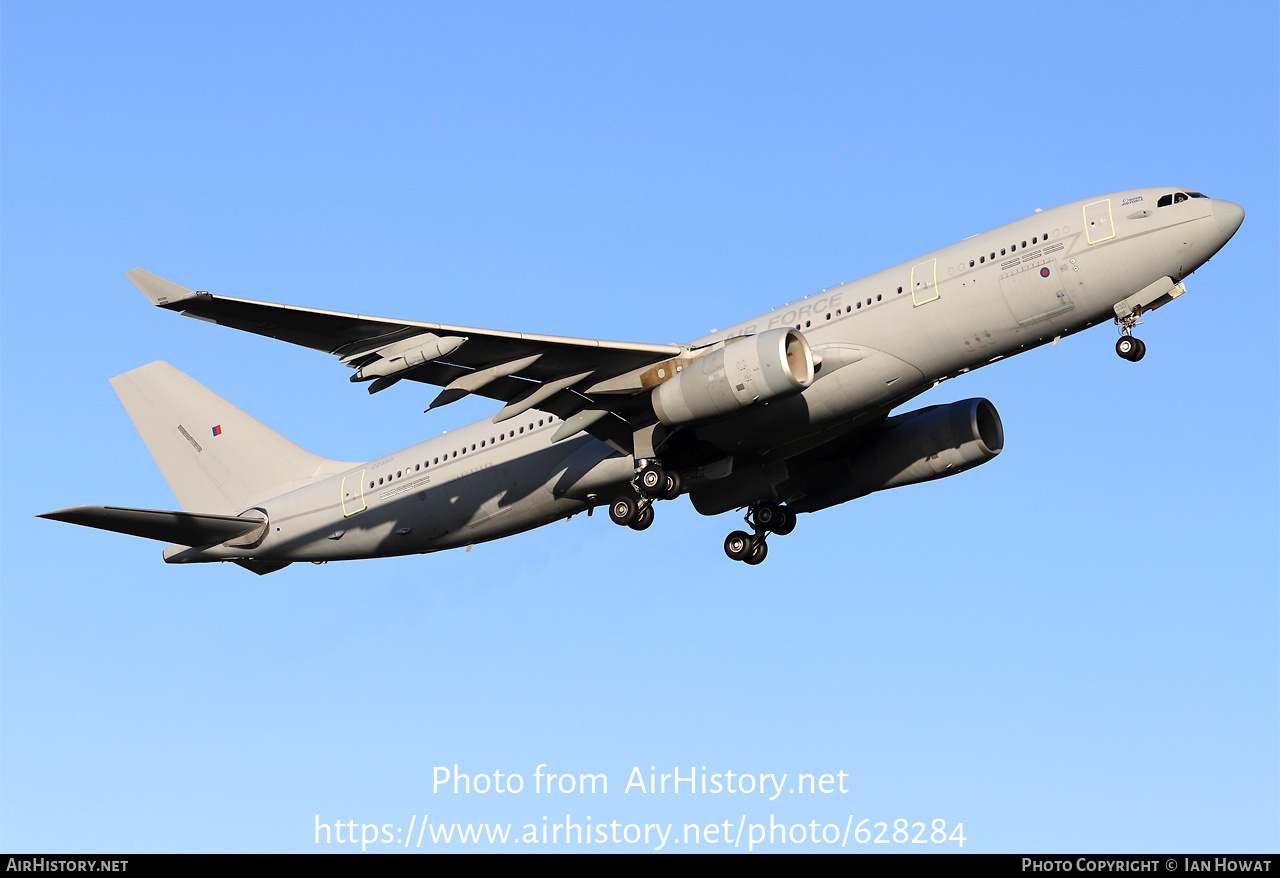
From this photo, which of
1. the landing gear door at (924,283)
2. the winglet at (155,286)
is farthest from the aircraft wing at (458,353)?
the landing gear door at (924,283)

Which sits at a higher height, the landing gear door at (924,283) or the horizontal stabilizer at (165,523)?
the landing gear door at (924,283)

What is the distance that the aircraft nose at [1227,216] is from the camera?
97.1 feet

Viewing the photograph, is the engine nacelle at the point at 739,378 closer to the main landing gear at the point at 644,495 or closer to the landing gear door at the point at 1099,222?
the main landing gear at the point at 644,495

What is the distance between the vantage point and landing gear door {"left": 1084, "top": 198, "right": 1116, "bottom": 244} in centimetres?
3016

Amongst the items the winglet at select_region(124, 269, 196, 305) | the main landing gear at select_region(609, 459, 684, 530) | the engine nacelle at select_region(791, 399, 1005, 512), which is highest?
the engine nacelle at select_region(791, 399, 1005, 512)

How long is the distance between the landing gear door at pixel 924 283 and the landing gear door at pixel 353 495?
16216 millimetres

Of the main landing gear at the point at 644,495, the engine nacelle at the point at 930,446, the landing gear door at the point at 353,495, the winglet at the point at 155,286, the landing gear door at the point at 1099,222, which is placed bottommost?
the main landing gear at the point at 644,495

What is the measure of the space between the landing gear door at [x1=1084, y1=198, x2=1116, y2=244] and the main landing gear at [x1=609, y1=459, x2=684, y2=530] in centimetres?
1117

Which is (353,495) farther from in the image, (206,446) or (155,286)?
(155,286)

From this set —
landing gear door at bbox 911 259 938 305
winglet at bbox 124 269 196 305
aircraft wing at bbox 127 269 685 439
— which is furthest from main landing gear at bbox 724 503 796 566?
winglet at bbox 124 269 196 305

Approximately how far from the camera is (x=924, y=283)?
102 feet

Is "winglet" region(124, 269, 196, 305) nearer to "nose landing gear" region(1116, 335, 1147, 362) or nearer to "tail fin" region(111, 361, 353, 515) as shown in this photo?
"tail fin" region(111, 361, 353, 515)

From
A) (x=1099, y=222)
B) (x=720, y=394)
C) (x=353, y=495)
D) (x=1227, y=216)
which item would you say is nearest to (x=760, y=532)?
(x=720, y=394)
